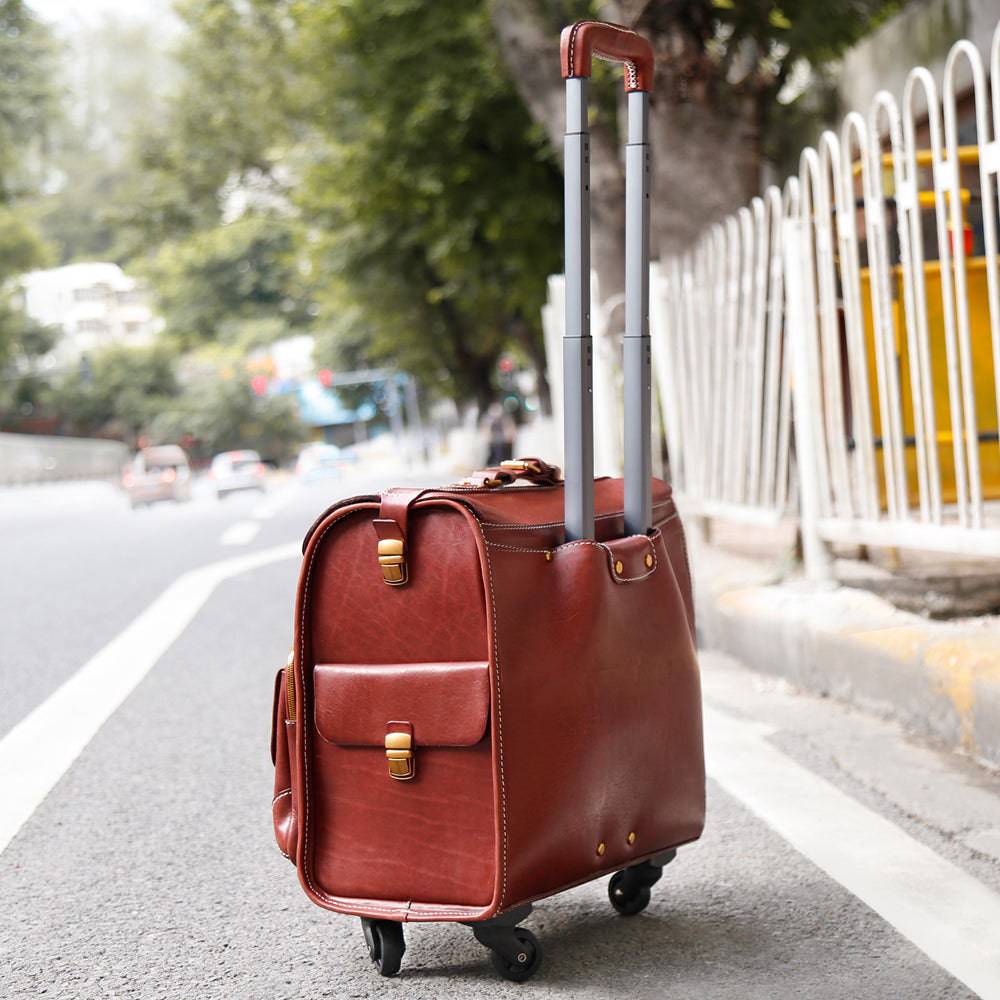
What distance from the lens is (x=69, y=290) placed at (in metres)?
86.0

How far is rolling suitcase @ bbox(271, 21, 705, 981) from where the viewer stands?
2.73 metres

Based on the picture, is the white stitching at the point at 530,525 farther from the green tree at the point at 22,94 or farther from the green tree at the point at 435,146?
the green tree at the point at 22,94

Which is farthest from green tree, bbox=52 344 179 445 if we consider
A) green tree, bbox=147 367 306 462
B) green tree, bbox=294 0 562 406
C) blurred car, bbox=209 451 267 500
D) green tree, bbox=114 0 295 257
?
green tree, bbox=294 0 562 406

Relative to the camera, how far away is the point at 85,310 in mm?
91875

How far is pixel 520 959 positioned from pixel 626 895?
1.36 feet

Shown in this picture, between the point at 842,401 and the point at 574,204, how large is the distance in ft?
11.2

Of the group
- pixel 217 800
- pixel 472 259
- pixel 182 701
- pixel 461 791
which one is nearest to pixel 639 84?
pixel 461 791

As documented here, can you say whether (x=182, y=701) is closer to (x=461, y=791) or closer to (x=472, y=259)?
(x=461, y=791)

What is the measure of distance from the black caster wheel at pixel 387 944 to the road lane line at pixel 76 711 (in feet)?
4.71

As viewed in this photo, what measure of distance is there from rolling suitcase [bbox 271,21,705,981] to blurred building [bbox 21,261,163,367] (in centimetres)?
6726

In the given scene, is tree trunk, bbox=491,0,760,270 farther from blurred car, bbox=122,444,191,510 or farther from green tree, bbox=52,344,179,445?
green tree, bbox=52,344,179,445

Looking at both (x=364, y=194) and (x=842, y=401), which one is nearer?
(x=842, y=401)

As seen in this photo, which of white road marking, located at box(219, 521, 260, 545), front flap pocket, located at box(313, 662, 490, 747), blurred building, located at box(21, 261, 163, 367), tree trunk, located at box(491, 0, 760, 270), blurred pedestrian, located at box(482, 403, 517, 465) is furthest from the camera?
blurred building, located at box(21, 261, 163, 367)

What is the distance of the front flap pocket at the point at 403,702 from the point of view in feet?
8.93
